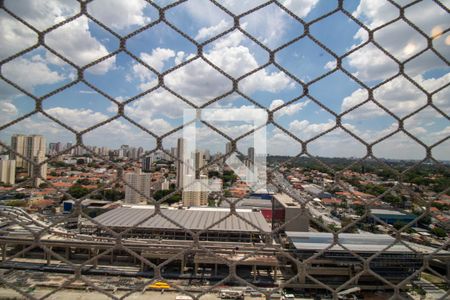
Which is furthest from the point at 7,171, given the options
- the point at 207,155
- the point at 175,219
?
the point at 175,219

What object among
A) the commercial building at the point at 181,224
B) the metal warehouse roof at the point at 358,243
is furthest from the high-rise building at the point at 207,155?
the commercial building at the point at 181,224

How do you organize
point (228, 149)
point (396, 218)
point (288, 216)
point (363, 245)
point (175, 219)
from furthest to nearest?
point (288, 216), point (175, 219), point (396, 218), point (363, 245), point (228, 149)

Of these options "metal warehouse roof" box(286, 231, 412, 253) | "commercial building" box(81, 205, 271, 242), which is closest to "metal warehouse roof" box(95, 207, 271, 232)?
"commercial building" box(81, 205, 271, 242)

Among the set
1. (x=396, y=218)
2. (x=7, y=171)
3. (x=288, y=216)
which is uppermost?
(x=7, y=171)

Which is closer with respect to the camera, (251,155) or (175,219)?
(251,155)

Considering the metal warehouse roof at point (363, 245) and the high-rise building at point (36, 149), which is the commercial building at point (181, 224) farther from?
the high-rise building at point (36, 149)

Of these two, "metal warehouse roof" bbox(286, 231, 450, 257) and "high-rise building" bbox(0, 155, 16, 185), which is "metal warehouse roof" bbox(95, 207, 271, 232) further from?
"high-rise building" bbox(0, 155, 16, 185)

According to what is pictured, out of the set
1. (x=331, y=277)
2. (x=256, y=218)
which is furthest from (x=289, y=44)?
(x=256, y=218)

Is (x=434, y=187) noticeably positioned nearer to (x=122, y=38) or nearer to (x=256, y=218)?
(x=122, y=38)

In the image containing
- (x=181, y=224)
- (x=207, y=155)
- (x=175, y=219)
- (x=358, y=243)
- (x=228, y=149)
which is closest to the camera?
(x=228, y=149)

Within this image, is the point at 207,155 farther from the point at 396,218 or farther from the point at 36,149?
the point at 396,218
